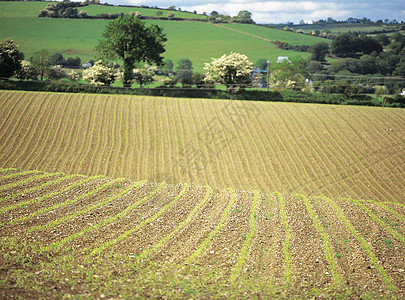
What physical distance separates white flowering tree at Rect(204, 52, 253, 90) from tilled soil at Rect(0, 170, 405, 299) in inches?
Result: 1531

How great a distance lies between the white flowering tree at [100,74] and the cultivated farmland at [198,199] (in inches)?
680

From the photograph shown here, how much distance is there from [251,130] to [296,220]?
20942 mm

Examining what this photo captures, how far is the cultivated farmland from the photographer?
1367 centimetres

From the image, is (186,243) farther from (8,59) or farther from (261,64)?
(261,64)

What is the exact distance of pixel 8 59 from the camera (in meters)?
59.9

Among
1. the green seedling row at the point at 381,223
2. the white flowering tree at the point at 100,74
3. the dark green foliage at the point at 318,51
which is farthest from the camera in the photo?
the dark green foliage at the point at 318,51

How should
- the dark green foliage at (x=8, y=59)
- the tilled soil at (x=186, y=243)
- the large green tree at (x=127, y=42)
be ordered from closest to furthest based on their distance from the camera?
the tilled soil at (x=186, y=243) → the dark green foliage at (x=8, y=59) → the large green tree at (x=127, y=42)

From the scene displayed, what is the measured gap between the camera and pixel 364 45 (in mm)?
146000

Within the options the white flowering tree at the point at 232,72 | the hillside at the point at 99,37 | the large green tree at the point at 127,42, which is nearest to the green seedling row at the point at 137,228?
the white flowering tree at the point at 232,72

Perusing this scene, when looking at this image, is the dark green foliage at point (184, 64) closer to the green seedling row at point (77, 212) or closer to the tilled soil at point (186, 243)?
the green seedling row at point (77, 212)

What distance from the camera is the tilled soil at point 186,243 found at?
12.9 m

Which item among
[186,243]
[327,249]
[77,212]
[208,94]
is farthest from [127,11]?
[327,249]

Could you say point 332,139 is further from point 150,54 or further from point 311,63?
point 311,63

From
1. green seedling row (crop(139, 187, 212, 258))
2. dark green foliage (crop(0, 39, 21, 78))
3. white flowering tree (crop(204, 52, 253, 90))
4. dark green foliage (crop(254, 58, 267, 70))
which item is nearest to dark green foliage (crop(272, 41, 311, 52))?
dark green foliage (crop(254, 58, 267, 70))
